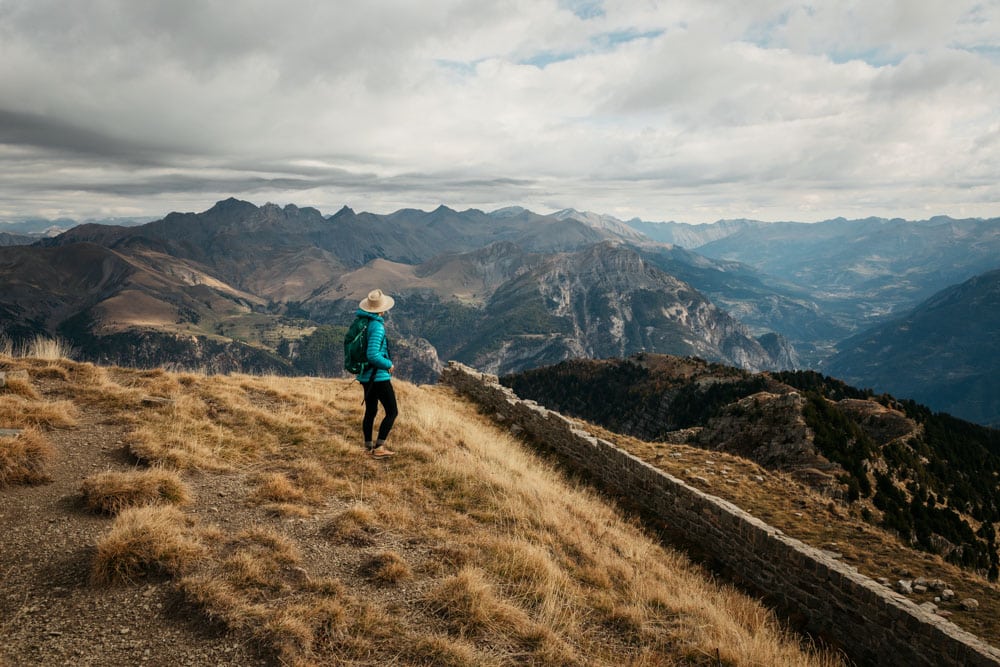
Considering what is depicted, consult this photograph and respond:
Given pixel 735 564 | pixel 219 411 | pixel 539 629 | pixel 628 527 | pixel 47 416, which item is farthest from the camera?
pixel 219 411

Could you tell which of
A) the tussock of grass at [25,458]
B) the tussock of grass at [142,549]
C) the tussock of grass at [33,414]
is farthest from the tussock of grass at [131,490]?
the tussock of grass at [33,414]

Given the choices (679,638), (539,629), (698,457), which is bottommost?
(698,457)

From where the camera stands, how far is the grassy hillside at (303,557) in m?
5.70

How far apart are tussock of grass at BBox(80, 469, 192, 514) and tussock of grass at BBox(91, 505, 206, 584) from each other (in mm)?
639

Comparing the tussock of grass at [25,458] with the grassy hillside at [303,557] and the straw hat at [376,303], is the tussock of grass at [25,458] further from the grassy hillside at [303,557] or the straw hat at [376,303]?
the straw hat at [376,303]

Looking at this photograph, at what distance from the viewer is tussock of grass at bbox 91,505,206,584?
20.4 feet

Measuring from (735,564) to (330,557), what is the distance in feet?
29.8

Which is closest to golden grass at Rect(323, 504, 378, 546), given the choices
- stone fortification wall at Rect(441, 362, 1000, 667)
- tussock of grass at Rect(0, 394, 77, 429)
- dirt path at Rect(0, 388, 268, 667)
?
dirt path at Rect(0, 388, 268, 667)

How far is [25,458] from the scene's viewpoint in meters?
8.34

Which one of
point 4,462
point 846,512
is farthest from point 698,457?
point 4,462

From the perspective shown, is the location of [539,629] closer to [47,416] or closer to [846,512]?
[47,416]

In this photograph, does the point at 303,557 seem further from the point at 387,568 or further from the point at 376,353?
the point at 376,353

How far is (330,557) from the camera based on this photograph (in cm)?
746

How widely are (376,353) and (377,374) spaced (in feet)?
1.73
